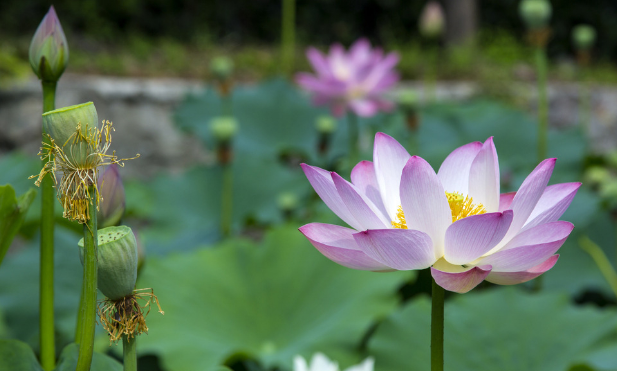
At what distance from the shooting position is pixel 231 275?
3.56ft

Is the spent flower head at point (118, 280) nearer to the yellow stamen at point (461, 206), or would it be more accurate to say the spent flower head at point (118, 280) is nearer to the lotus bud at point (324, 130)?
the yellow stamen at point (461, 206)

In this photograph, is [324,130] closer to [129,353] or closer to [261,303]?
[261,303]

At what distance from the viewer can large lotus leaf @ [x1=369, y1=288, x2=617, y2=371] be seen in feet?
2.56

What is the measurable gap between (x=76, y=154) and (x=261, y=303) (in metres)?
0.80

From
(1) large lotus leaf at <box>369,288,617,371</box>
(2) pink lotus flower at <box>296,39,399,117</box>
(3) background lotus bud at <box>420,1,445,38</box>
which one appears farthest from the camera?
(3) background lotus bud at <box>420,1,445,38</box>

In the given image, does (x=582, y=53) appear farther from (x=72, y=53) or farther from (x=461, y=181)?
(x=72, y=53)

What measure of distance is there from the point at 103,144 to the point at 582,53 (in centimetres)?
154

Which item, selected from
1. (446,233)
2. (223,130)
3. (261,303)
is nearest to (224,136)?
(223,130)

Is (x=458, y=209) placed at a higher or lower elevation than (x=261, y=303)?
higher

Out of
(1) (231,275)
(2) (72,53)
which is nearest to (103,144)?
(1) (231,275)

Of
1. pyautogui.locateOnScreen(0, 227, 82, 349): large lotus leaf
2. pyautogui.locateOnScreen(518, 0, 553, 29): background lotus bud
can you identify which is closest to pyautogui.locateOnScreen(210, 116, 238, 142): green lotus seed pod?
pyautogui.locateOnScreen(0, 227, 82, 349): large lotus leaf

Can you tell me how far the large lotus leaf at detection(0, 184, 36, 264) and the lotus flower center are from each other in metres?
0.27

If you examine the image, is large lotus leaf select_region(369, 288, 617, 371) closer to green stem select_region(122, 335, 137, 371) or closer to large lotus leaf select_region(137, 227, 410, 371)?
large lotus leaf select_region(137, 227, 410, 371)

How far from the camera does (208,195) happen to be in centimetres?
165
